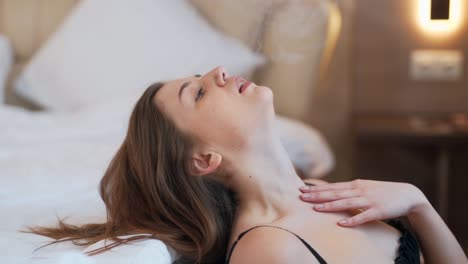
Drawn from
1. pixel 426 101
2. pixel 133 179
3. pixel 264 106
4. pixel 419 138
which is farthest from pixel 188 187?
pixel 426 101

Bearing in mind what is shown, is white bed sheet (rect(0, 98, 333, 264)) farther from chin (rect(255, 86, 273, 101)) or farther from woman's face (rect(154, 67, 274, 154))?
chin (rect(255, 86, 273, 101))

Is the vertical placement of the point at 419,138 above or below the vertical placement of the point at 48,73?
below

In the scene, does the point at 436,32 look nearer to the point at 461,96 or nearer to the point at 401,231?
the point at 461,96

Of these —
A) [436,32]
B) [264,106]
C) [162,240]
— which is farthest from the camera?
[436,32]

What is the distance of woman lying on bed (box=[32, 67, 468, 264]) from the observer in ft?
3.91

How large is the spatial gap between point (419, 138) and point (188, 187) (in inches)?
52.6

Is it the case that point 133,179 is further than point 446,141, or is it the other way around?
point 446,141

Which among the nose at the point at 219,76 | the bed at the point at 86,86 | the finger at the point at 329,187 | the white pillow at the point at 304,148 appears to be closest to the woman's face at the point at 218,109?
the nose at the point at 219,76

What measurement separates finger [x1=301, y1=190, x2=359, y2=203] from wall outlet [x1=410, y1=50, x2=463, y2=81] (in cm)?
141

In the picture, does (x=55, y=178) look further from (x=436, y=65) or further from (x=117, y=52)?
(x=436, y=65)

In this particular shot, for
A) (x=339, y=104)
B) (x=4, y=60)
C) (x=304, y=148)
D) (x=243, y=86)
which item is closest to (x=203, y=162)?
(x=243, y=86)

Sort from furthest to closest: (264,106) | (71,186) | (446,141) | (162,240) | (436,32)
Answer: (436,32), (446,141), (71,186), (264,106), (162,240)

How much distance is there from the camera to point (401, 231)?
1.32 metres

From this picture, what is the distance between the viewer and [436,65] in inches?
100
